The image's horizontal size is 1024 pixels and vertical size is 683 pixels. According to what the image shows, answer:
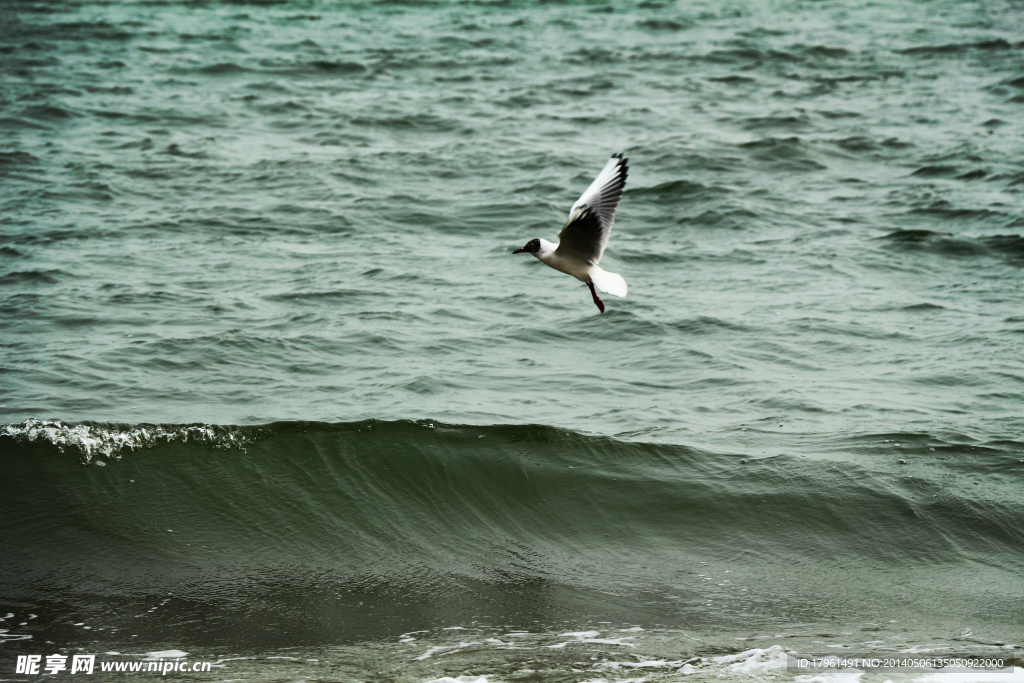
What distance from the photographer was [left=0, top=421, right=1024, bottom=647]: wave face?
6500 millimetres

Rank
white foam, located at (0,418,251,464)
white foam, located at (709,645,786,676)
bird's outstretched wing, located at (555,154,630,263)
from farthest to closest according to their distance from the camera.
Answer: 1. white foam, located at (0,418,251,464)
2. bird's outstretched wing, located at (555,154,630,263)
3. white foam, located at (709,645,786,676)

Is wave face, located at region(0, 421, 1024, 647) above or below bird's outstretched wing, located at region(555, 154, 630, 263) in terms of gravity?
below

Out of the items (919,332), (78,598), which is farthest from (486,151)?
(78,598)

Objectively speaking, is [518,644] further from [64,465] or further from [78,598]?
[64,465]

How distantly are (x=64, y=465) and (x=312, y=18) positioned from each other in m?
18.0

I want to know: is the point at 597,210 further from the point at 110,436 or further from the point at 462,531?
the point at 110,436

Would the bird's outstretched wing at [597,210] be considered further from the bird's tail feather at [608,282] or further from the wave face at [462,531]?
the wave face at [462,531]

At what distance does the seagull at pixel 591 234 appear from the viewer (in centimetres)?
693

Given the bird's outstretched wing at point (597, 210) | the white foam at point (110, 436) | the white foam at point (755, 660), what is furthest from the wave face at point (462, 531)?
the bird's outstretched wing at point (597, 210)

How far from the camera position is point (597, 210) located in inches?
274

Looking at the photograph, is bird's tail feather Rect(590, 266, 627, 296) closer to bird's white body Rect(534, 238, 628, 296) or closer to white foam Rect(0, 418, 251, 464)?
bird's white body Rect(534, 238, 628, 296)

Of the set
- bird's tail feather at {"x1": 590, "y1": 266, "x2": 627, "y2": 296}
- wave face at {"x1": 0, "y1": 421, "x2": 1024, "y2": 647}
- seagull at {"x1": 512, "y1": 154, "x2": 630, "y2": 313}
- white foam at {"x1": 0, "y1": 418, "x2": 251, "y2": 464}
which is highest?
seagull at {"x1": 512, "y1": 154, "x2": 630, "y2": 313}

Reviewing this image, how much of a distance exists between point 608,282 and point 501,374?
2.80m

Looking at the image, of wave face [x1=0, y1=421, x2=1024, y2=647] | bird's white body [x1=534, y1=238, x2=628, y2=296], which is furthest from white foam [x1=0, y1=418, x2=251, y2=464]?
bird's white body [x1=534, y1=238, x2=628, y2=296]
